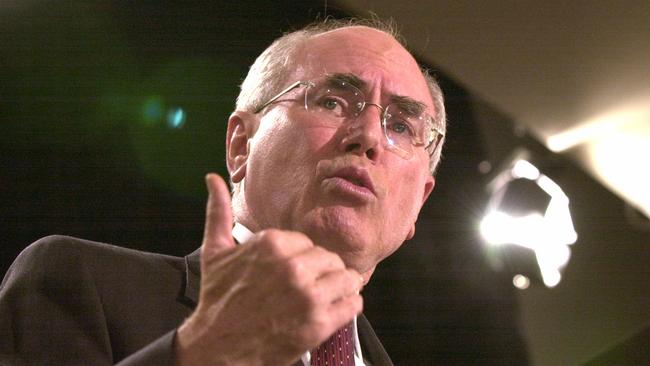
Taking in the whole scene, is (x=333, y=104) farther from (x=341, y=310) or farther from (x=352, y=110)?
(x=341, y=310)

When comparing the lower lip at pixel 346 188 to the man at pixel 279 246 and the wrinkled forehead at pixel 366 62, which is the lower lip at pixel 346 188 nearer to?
the man at pixel 279 246

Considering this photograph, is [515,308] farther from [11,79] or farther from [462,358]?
[11,79]

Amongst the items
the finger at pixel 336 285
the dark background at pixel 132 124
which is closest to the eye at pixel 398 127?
the finger at pixel 336 285

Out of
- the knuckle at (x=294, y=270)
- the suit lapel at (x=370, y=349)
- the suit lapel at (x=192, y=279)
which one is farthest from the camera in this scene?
the suit lapel at (x=370, y=349)

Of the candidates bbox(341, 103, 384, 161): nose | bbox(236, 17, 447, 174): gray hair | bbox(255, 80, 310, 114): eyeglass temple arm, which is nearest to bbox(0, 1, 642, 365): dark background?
bbox(236, 17, 447, 174): gray hair

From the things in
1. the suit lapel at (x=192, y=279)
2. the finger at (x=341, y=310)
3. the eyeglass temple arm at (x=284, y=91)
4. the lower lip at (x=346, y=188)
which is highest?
the finger at (x=341, y=310)

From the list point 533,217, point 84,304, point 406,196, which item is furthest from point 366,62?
point 533,217

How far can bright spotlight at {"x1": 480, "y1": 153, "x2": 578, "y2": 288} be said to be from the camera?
11.5 ft

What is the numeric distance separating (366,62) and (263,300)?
989 mm

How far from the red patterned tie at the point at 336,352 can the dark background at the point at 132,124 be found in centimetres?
135

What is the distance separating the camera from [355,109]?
1.64m

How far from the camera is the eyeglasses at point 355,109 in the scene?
163 centimetres

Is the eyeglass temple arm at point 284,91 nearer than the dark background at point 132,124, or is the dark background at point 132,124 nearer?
the eyeglass temple arm at point 284,91

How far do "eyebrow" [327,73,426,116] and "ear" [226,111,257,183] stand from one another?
0.25m
